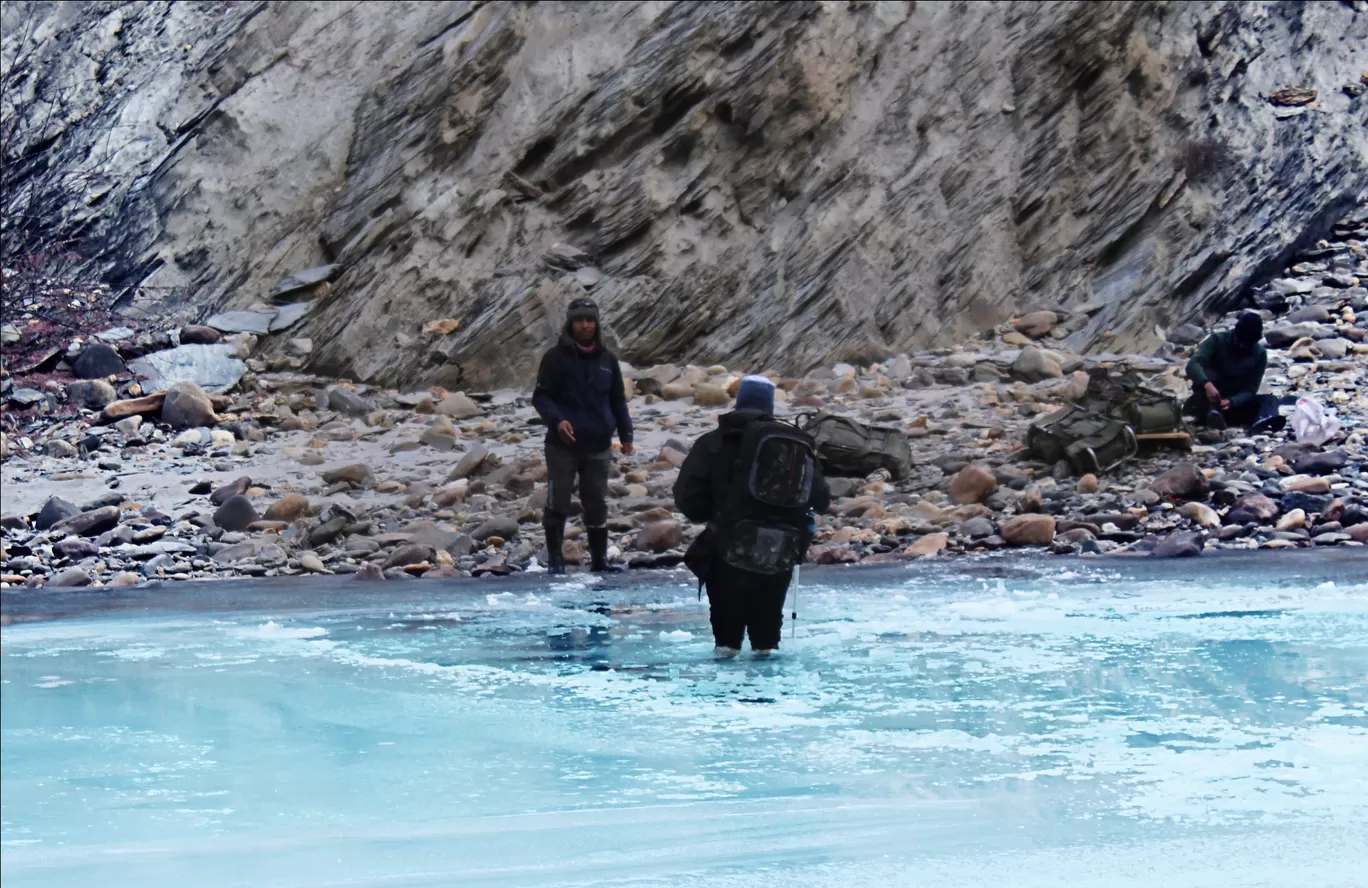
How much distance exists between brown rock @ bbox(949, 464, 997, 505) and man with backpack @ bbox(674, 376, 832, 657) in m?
4.84

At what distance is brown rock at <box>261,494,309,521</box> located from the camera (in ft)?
36.1

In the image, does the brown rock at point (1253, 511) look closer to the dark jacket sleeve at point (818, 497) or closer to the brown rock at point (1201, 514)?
the brown rock at point (1201, 514)

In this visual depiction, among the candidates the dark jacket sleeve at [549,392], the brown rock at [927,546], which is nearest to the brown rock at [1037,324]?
the brown rock at [927,546]

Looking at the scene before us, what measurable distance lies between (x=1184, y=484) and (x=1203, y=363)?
140 centimetres

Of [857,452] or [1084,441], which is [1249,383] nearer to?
[1084,441]

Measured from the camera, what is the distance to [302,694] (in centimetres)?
564

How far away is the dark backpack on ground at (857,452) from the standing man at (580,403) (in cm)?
298

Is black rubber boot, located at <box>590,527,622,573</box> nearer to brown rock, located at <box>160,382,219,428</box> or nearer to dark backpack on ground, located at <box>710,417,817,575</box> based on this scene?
dark backpack on ground, located at <box>710,417,817,575</box>

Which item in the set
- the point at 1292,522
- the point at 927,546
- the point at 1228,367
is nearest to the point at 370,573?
the point at 927,546

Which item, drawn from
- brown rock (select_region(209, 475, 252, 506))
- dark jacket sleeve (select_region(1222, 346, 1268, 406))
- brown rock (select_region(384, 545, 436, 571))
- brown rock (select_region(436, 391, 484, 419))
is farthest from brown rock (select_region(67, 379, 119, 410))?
dark jacket sleeve (select_region(1222, 346, 1268, 406))

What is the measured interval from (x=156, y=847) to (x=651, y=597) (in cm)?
442

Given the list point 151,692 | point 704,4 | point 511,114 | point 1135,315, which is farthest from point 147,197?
point 151,692

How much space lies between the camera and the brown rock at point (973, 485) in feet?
34.7

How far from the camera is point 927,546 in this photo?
32.1 ft
